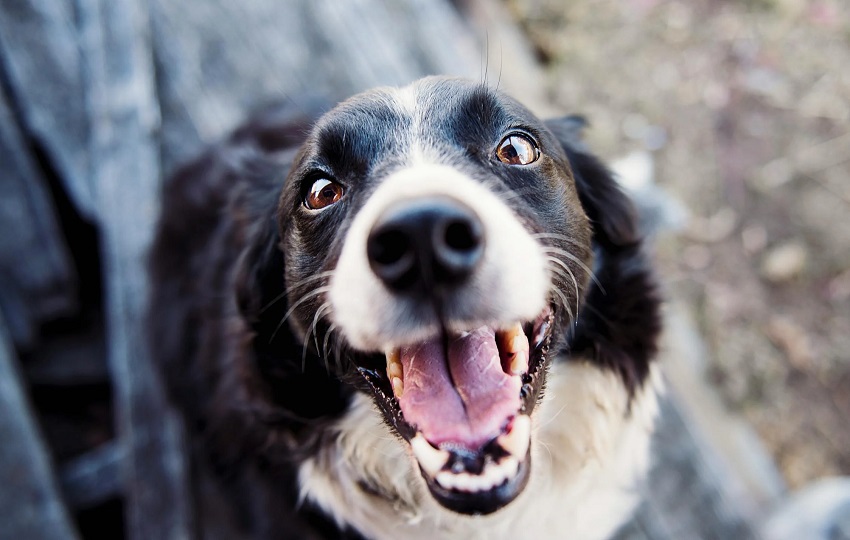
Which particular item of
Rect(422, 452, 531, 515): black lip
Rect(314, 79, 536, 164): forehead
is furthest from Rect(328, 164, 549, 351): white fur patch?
Rect(422, 452, 531, 515): black lip

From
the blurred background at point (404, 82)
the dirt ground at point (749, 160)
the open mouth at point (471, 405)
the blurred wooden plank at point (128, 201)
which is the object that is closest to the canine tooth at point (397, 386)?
the open mouth at point (471, 405)

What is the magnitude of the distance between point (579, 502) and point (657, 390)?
40cm

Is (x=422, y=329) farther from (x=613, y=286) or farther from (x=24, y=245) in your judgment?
(x=24, y=245)

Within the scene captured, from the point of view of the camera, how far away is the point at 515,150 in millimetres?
1546

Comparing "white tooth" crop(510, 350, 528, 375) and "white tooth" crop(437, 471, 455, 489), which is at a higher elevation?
"white tooth" crop(510, 350, 528, 375)

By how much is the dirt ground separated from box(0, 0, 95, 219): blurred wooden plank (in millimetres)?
2474

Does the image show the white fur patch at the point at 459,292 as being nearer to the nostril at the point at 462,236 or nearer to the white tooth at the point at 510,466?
the nostril at the point at 462,236

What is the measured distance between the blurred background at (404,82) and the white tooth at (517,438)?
38.8 inches

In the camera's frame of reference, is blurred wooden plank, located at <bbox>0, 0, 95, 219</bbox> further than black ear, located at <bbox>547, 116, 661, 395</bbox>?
Yes

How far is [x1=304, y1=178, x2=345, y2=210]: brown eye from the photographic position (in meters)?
1.53

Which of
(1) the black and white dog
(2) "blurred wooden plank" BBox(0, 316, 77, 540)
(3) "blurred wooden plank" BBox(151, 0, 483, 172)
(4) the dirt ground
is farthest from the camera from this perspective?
(4) the dirt ground

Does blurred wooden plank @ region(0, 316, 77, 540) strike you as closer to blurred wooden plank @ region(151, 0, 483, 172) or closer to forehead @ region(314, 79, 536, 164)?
blurred wooden plank @ region(151, 0, 483, 172)

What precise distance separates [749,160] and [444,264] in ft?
10.00

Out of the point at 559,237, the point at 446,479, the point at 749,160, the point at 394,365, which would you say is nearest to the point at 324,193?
the point at 394,365
